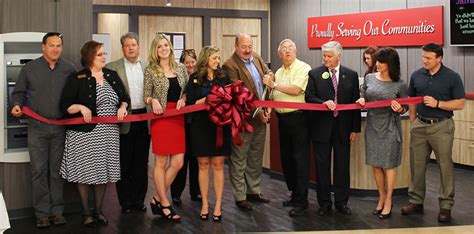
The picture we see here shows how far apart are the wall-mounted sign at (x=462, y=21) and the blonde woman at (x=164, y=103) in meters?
4.58

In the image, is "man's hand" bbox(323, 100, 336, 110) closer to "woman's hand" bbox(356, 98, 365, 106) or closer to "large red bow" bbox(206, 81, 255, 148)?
"woman's hand" bbox(356, 98, 365, 106)

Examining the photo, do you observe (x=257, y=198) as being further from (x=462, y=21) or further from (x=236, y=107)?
(x=462, y=21)

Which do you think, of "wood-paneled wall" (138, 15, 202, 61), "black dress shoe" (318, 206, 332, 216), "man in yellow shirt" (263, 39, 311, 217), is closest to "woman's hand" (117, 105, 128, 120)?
"man in yellow shirt" (263, 39, 311, 217)

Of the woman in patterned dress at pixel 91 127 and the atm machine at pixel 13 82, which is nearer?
the woman in patterned dress at pixel 91 127

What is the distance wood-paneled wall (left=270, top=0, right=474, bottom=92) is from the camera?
8.16 m

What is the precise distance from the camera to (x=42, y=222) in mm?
5113

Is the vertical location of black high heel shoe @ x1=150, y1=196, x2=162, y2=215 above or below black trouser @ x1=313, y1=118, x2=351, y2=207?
below

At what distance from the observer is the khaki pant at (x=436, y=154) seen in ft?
16.9

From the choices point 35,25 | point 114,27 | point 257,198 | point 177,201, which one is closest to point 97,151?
point 177,201

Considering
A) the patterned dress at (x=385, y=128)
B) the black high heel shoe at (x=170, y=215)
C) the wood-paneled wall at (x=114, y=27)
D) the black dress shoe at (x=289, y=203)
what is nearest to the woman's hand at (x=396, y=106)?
the patterned dress at (x=385, y=128)

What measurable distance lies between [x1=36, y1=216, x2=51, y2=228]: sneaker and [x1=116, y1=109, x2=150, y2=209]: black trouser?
73 cm

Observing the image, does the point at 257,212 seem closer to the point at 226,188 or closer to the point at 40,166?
the point at 226,188

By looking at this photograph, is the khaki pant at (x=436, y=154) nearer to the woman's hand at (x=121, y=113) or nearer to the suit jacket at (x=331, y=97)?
the suit jacket at (x=331, y=97)

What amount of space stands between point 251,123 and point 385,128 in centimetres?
127
